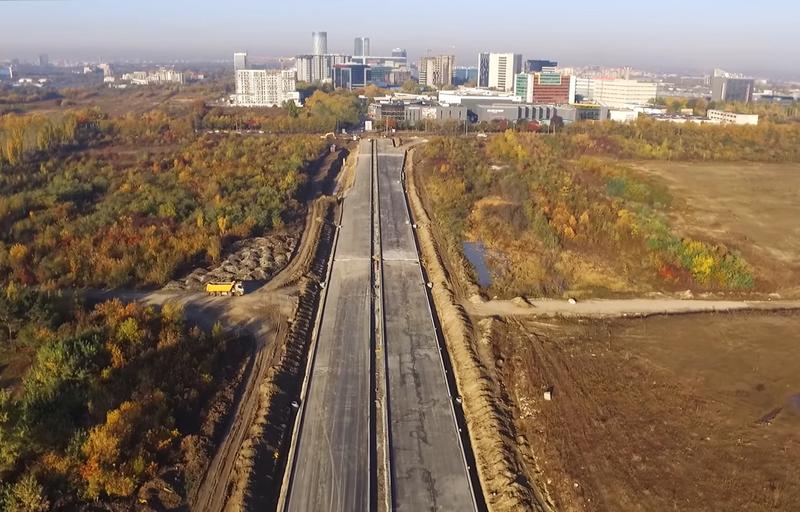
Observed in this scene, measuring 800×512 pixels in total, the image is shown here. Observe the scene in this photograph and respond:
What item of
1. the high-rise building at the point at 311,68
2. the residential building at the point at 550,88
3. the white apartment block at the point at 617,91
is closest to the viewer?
the residential building at the point at 550,88

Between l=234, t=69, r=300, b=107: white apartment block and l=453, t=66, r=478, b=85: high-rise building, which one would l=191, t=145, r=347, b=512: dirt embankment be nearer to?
l=234, t=69, r=300, b=107: white apartment block

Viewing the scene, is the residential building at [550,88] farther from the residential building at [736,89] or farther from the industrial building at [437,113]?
the residential building at [736,89]

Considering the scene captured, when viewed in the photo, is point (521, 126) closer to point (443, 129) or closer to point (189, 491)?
point (443, 129)

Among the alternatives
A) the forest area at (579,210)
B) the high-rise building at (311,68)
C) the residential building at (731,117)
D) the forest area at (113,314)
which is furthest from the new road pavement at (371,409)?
the high-rise building at (311,68)

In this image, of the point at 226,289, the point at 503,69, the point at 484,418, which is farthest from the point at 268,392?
the point at 503,69

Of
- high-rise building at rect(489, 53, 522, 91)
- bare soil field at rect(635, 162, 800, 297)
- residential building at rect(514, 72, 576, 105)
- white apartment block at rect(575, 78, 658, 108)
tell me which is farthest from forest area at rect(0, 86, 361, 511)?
high-rise building at rect(489, 53, 522, 91)

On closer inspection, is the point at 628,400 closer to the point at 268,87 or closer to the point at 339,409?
the point at 339,409
